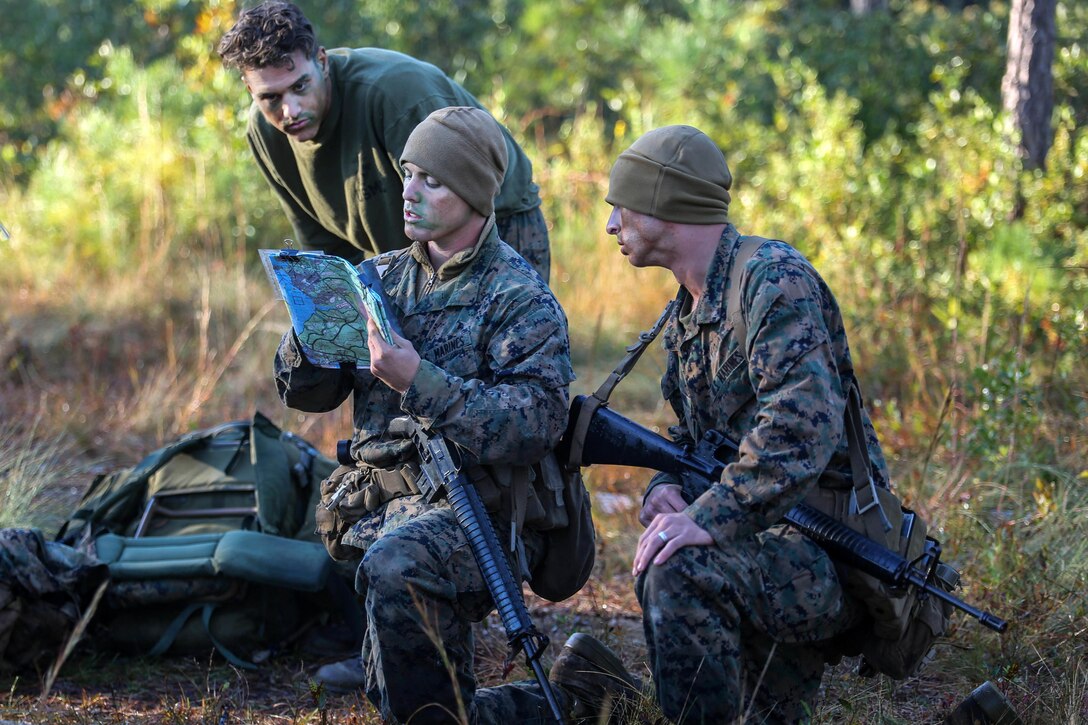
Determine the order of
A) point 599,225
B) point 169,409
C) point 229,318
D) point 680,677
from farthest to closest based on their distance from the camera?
point 599,225 → point 229,318 → point 169,409 → point 680,677

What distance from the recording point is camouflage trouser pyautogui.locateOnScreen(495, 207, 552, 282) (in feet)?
13.9

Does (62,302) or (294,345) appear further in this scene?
(62,302)

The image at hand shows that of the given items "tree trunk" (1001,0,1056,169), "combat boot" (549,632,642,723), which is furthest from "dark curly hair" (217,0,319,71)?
"tree trunk" (1001,0,1056,169)

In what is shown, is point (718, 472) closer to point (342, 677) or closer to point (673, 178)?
point (673, 178)

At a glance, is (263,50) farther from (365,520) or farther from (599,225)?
(599,225)

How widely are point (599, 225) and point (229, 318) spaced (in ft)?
9.70

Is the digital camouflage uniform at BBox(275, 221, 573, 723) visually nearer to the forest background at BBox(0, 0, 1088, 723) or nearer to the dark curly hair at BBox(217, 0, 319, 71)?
the dark curly hair at BBox(217, 0, 319, 71)

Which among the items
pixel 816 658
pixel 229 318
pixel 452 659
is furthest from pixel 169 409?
pixel 816 658

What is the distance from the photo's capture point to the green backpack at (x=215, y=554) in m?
4.03

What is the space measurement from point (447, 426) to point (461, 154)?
76cm

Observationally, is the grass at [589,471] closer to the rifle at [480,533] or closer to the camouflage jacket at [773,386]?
the rifle at [480,533]

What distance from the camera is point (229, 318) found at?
799 cm

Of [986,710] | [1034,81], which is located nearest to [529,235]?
[986,710]

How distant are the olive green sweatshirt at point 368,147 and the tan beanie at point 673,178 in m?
1.21
